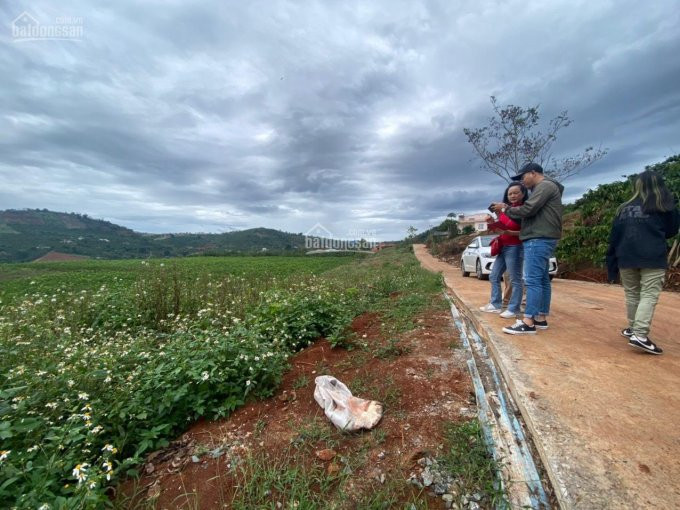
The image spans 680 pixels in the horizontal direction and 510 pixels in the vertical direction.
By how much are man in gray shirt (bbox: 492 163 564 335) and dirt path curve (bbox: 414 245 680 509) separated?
1.01 feet

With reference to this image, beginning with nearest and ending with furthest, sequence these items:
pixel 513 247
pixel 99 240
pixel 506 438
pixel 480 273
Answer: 1. pixel 506 438
2. pixel 513 247
3. pixel 480 273
4. pixel 99 240

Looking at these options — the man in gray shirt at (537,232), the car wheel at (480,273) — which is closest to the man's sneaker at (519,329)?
the man in gray shirt at (537,232)

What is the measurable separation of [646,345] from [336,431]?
299 centimetres

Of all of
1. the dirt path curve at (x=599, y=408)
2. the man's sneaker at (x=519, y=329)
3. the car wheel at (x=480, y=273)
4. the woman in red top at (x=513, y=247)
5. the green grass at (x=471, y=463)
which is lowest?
the green grass at (x=471, y=463)

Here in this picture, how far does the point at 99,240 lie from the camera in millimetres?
71875

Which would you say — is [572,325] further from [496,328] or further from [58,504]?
[58,504]

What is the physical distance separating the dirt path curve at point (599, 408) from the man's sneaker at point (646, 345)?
0.19ft

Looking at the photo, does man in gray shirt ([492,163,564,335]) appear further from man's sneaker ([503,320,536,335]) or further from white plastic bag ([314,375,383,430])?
white plastic bag ([314,375,383,430])

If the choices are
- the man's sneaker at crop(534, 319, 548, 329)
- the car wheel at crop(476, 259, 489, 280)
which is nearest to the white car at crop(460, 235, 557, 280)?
the car wheel at crop(476, 259, 489, 280)

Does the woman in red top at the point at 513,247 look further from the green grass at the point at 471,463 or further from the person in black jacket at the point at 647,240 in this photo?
the green grass at the point at 471,463

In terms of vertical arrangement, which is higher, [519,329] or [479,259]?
[479,259]

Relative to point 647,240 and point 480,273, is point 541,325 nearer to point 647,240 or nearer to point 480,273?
point 647,240

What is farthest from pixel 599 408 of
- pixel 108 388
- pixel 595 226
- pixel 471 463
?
pixel 595 226

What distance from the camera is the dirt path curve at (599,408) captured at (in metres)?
1.41
